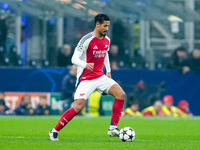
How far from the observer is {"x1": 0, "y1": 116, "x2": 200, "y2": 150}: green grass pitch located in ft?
27.6

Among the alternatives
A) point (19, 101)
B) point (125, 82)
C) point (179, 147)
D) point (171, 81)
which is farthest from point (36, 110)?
point (179, 147)

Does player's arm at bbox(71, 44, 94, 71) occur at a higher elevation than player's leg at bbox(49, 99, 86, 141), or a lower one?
higher

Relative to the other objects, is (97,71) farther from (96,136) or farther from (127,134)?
(96,136)

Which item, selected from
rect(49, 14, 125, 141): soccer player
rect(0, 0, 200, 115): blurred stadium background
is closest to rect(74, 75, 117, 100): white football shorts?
rect(49, 14, 125, 141): soccer player

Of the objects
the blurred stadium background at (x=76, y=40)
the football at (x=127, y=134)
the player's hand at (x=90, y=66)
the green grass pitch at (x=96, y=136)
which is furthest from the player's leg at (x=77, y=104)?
the blurred stadium background at (x=76, y=40)

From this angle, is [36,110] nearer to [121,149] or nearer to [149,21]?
[149,21]

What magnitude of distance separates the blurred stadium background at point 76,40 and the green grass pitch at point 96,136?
350cm

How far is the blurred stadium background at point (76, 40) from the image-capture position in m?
18.8

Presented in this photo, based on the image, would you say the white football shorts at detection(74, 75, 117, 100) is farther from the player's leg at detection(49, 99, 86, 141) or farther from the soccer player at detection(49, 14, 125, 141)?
the player's leg at detection(49, 99, 86, 141)

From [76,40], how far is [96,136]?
8.64 meters

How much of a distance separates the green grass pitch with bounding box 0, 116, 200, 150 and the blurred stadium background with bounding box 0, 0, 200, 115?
3.50 m

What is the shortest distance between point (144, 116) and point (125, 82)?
51.7 inches

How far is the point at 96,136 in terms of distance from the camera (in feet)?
36.0

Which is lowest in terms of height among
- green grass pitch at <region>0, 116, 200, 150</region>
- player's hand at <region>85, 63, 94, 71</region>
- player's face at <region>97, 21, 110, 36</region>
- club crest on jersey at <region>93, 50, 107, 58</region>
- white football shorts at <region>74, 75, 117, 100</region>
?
green grass pitch at <region>0, 116, 200, 150</region>
